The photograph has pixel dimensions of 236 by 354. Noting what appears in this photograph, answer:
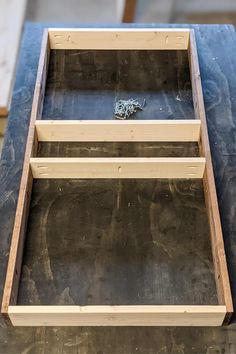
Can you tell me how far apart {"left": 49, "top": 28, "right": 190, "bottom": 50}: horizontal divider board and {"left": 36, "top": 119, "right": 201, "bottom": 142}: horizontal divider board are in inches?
17.6

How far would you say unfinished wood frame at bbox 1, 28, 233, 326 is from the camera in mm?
977

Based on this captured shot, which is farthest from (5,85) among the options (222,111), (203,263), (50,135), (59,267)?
(203,263)

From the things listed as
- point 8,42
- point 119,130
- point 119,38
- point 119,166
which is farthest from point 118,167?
point 8,42

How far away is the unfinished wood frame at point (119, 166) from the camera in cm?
98

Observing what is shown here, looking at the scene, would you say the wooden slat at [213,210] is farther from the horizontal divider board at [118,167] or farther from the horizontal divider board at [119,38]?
the horizontal divider board at [119,38]

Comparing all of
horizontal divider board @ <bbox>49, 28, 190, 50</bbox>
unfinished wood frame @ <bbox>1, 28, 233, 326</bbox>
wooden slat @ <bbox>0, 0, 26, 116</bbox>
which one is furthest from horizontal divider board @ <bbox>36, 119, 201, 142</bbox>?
wooden slat @ <bbox>0, 0, 26, 116</bbox>

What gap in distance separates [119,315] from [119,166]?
422mm

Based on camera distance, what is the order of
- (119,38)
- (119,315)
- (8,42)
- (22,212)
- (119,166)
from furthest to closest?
(8,42)
(119,38)
(119,166)
(22,212)
(119,315)

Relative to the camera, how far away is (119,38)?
5.40ft

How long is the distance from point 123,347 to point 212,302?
0.22 meters

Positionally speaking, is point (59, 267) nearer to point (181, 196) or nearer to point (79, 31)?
point (181, 196)

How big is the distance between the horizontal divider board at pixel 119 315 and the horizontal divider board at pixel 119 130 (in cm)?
55

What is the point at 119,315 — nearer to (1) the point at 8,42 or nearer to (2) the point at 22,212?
(2) the point at 22,212

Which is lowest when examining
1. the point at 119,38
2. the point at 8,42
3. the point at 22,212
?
the point at 8,42
